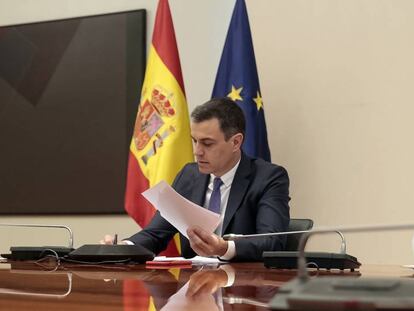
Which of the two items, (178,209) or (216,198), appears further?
(216,198)

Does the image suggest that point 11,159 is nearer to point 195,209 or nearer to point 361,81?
point 361,81

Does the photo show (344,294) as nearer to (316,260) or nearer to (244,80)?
(316,260)

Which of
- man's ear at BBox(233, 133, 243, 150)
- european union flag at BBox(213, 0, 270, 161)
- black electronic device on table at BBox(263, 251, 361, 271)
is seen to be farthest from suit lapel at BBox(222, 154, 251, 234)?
black electronic device on table at BBox(263, 251, 361, 271)

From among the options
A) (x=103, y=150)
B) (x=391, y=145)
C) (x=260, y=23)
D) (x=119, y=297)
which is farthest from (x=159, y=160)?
(x=119, y=297)

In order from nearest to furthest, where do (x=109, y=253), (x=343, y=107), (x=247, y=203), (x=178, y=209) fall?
(x=109, y=253), (x=178, y=209), (x=247, y=203), (x=343, y=107)

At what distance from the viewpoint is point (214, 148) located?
125 inches

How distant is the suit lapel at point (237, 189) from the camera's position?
3.00 metres

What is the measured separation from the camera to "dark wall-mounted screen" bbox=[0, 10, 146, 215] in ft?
14.9

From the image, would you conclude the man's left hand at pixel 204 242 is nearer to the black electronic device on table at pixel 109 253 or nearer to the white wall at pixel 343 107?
the black electronic device on table at pixel 109 253

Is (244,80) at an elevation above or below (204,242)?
above

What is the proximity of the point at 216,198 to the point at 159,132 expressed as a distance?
102cm

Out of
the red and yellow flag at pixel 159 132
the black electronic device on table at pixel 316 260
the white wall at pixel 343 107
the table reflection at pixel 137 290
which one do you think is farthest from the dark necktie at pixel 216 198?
the table reflection at pixel 137 290

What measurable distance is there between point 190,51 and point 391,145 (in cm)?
142

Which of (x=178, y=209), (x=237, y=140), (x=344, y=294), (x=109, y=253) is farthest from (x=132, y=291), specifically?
(x=237, y=140)
